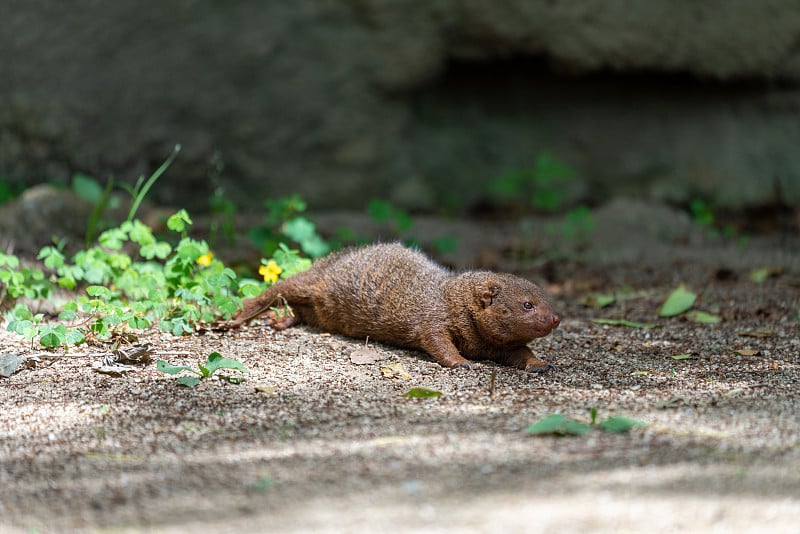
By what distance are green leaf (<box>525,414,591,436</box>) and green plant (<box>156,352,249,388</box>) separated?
1.14 meters

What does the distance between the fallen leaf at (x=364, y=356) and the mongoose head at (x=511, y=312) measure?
432 millimetres

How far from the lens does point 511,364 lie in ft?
12.3

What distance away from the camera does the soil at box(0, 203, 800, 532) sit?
215 centimetres

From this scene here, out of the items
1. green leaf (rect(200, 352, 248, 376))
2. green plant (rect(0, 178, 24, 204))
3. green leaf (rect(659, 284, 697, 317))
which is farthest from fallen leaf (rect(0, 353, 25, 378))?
green leaf (rect(659, 284, 697, 317))

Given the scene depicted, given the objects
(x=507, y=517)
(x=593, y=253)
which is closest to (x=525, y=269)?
(x=593, y=253)

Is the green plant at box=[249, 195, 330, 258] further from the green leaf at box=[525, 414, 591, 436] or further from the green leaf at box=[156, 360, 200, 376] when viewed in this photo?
the green leaf at box=[525, 414, 591, 436]

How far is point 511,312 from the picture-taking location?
3686 millimetres

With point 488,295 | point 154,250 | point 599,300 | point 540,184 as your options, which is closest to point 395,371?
point 488,295

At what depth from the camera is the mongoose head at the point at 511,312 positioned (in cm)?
365

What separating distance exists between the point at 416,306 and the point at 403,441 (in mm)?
1238

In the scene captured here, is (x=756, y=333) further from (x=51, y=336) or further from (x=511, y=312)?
(x=51, y=336)

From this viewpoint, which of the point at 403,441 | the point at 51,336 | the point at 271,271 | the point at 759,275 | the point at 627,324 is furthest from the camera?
the point at 759,275

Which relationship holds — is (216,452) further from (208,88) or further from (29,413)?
(208,88)

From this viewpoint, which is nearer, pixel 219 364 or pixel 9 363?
pixel 219 364
